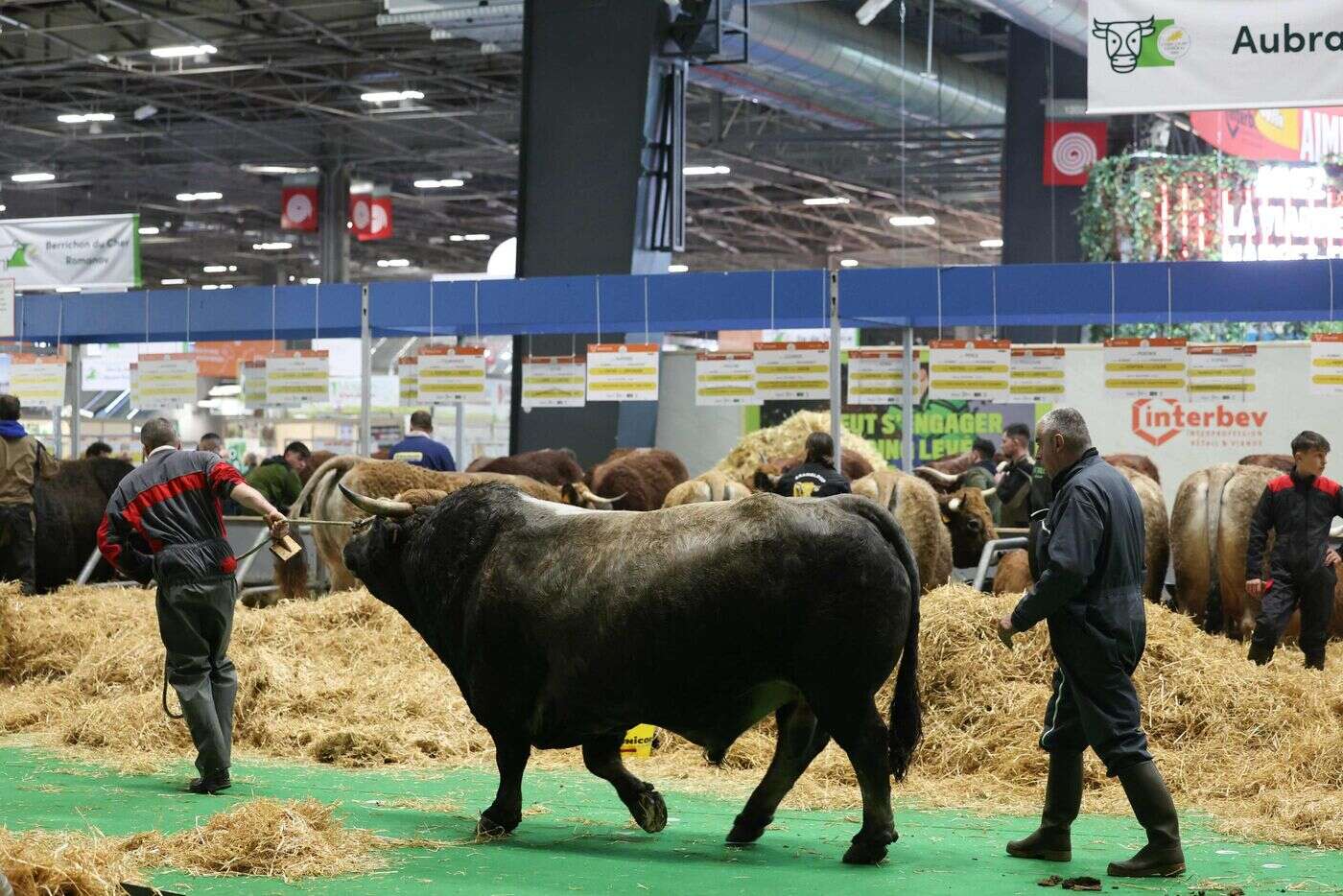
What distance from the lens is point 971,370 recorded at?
12711mm

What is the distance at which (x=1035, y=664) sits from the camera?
8.82 m

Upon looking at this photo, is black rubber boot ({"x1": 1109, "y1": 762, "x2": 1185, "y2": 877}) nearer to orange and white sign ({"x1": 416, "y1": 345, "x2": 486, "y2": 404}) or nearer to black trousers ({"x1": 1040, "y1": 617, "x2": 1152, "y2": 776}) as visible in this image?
black trousers ({"x1": 1040, "y1": 617, "x2": 1152, "y2": 776})

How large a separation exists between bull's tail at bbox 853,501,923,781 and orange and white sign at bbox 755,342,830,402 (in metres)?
6.48

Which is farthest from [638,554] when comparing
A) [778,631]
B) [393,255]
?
[393,255]

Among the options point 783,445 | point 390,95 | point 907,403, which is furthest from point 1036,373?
point 390,95

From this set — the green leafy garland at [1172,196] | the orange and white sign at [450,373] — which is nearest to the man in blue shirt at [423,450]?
the orange and white sign at [450,373]

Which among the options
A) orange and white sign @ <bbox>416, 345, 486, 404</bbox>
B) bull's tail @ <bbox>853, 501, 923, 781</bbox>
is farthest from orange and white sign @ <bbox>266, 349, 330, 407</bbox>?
bull's tail @ <bbox>853, 501, 923, 781</bbox>

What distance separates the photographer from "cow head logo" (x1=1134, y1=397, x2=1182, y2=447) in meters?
17.1

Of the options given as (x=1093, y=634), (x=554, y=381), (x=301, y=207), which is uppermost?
(x=301, y=207)

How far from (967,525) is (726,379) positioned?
2276 mm

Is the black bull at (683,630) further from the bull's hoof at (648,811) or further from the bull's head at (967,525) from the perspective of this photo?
the bull's head at (967,525)

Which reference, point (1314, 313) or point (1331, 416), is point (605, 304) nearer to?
point (1314, 313)

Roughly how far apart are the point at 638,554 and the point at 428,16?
40.2 ft

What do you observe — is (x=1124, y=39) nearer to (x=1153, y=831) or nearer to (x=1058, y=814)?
(x=1058, y=814)
